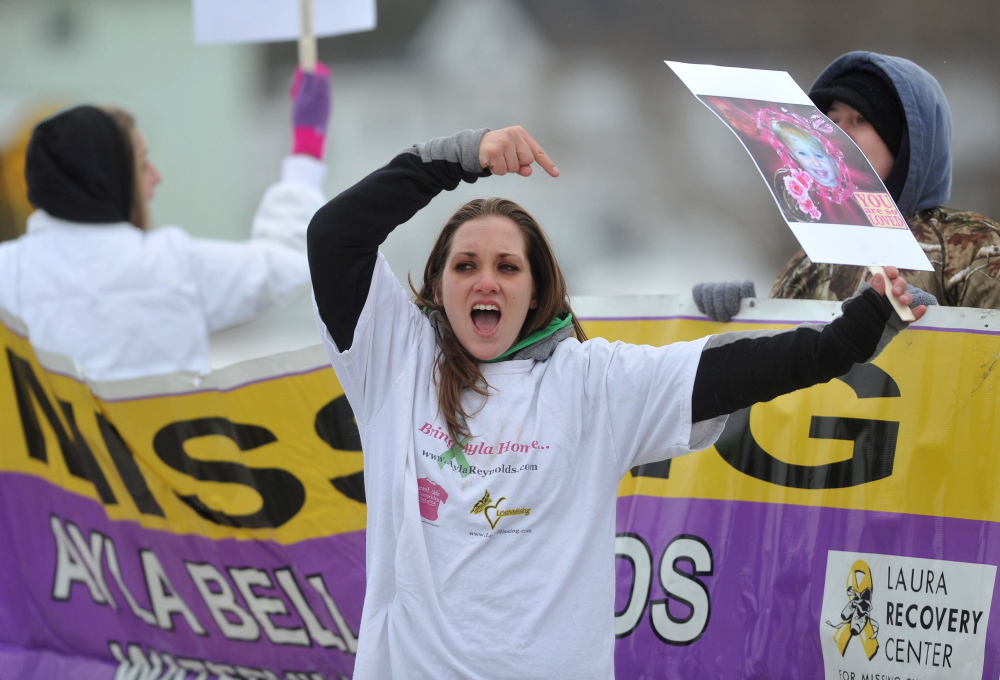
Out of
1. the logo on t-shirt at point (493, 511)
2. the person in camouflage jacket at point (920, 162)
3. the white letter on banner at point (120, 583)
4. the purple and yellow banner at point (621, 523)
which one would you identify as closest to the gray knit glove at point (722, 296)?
the purple and yellow banner at point (621, 523)

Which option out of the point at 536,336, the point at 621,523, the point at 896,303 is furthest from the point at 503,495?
the point at 621,523

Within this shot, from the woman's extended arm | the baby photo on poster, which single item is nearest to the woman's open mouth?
the woman's extended arm

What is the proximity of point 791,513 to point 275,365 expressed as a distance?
5.26 feet

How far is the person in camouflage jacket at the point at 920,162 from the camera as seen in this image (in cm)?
215

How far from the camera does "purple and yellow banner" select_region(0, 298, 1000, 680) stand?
232 centimetres

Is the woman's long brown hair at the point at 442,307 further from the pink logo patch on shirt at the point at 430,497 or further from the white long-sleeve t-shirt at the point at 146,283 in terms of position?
the white long-sleeve t-shirt at the point at 146,283

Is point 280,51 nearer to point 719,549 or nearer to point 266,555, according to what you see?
point 266,555

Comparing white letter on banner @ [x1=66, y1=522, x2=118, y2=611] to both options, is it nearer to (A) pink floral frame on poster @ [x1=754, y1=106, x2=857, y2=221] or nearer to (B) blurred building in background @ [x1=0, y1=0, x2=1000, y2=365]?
(B) blurred building in background @ [x1=0, y1=0, x2=1000, y2=365]

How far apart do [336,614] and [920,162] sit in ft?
6.76

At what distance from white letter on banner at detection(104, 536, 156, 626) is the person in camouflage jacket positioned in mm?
2419

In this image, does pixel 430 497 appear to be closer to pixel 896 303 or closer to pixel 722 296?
pixel 896 303

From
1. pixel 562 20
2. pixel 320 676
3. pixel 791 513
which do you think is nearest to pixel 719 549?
pixel 791 513

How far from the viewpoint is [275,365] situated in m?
2.94

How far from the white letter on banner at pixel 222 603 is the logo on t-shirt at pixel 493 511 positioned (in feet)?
5.15
